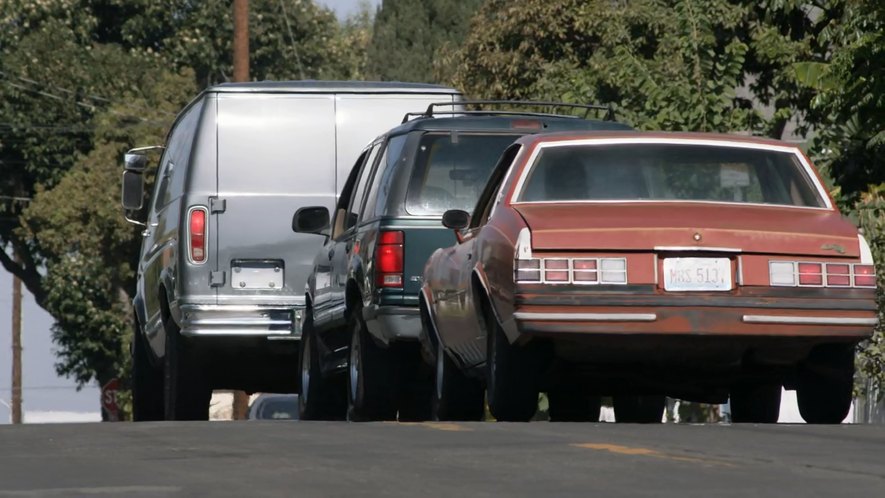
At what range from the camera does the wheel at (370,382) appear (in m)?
13.6

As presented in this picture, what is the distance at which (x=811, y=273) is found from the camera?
11.0 m

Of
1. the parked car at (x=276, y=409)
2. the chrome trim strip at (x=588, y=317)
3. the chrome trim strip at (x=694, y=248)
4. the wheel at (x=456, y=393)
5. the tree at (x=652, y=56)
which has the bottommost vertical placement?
the parked car at (x=276, y=409)

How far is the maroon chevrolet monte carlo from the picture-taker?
10.8 metres

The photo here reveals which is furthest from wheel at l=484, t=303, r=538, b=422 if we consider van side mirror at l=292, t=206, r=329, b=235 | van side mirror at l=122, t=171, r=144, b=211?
van side mirror at l=122, t=171, r=144, b=211

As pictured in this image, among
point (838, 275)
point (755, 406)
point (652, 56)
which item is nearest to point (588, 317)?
point (838, 275)

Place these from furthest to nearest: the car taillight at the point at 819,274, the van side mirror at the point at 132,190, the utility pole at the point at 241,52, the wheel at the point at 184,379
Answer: the utility pole at the point at 241,52 < the van side mirror at the point at 132,190 < the wheel at the point at 184,379 < the car taillight at the point at 819,274

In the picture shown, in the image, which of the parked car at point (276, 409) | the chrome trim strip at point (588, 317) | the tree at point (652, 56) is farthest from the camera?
the parked car at point (276, 409)

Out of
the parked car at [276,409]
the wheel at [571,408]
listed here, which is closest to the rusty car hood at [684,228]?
the wheel at [571,408]

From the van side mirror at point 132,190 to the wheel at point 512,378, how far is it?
24.4 feet

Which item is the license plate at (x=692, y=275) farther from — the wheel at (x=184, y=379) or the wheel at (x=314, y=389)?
the wheel at (x=184, y=379)

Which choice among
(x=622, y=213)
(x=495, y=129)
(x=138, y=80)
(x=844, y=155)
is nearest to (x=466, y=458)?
(x=622, y=213)

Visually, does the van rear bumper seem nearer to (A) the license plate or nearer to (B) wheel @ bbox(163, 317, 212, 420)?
(B) wheel @ bbox(163, 317, 212, 420)

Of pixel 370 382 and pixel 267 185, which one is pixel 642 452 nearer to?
pixel 370 382

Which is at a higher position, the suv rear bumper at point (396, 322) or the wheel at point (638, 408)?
the suv rear bumper at point (396, 322)
